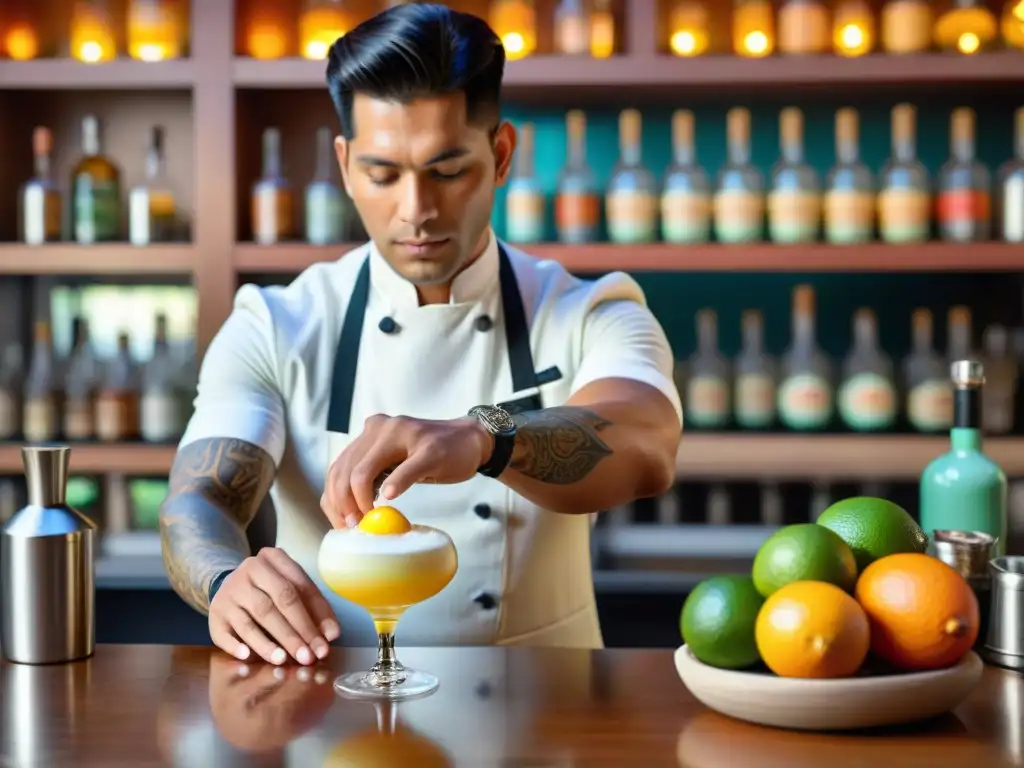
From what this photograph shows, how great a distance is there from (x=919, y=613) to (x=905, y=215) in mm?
1838

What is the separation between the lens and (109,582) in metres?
2.68

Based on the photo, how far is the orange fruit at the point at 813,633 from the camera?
931mm

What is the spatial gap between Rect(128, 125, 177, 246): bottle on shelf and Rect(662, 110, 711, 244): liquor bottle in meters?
1.19

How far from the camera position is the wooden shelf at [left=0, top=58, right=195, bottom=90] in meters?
2.68

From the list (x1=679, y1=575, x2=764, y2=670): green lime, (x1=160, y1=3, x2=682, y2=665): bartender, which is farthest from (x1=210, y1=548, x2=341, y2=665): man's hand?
(x1=679, y1=575, x2=764, y2=670): green lime

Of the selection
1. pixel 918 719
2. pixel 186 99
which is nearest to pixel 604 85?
pixel 186 99

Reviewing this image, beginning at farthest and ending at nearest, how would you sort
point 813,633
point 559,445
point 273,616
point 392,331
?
point 392,331 < point 559,445 < point 273,616 < point 813,633

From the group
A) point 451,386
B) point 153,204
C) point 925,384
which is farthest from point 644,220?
point 153,204

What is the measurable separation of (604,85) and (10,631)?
1830 millimetres

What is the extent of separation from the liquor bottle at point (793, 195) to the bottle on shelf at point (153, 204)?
1.43 meters

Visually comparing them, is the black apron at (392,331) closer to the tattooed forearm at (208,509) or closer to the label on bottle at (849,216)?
the tattooed forearm at (208,509)

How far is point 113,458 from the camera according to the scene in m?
2.71

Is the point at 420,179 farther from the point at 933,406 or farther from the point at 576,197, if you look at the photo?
the point at 933,406

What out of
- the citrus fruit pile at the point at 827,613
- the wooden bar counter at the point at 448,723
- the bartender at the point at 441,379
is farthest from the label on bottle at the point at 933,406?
the citrus fruit pile at the point at 827,613
